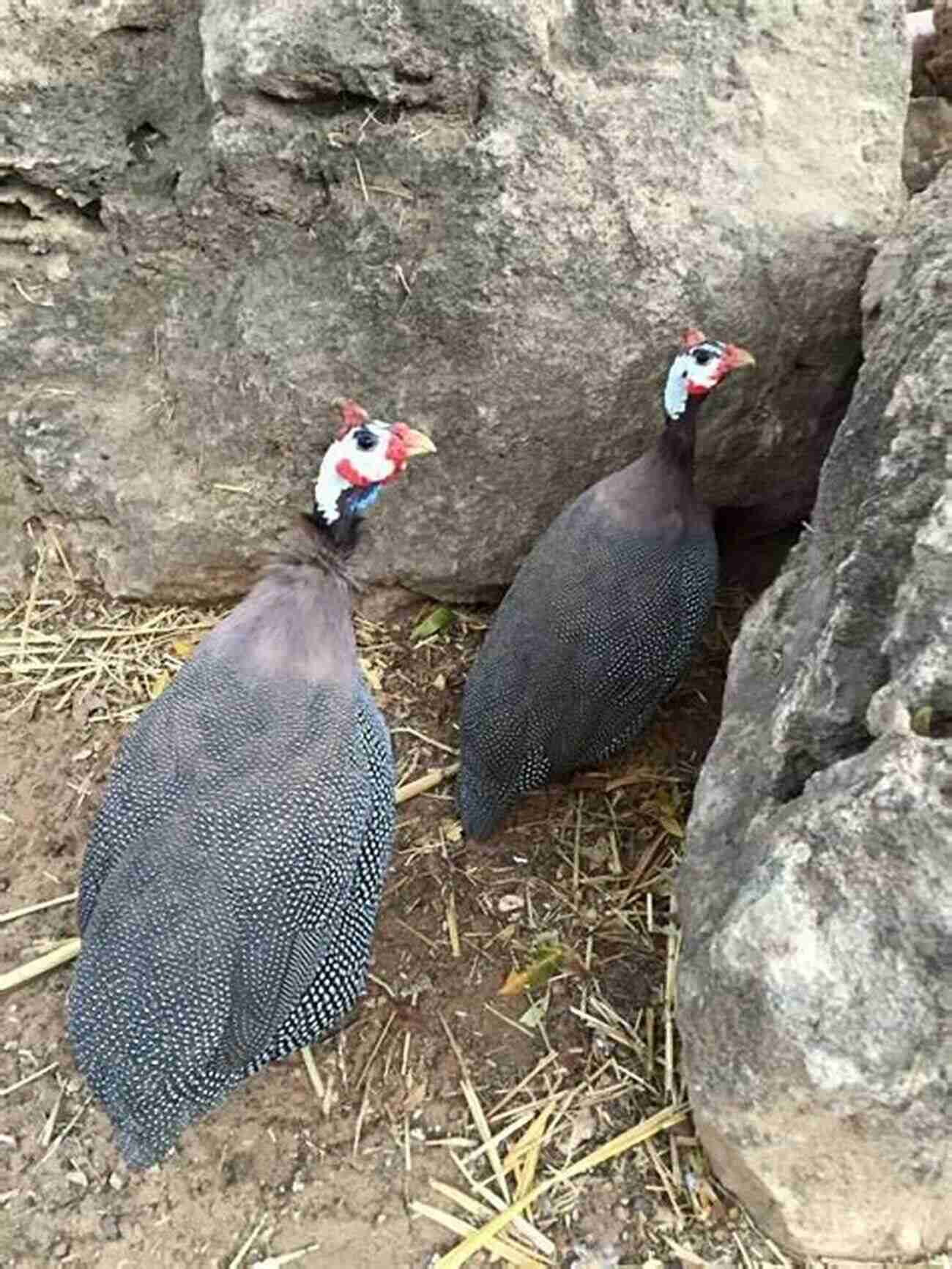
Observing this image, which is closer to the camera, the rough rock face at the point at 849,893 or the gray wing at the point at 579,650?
the rough rock face at the point at 849,893

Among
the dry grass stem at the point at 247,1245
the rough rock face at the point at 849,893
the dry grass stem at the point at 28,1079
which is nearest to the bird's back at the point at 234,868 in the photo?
the dry grass stem at the point at 247,1245

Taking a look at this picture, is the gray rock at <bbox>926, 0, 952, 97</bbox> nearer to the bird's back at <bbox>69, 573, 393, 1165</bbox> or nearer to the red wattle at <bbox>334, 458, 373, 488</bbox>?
the red wattle at <bbox>334, 458, 373, 488</bbox>

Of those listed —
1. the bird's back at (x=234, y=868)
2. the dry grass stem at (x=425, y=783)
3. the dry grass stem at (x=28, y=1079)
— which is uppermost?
the bird's back at (x=234, y=868)

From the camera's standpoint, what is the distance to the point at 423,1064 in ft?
7.89

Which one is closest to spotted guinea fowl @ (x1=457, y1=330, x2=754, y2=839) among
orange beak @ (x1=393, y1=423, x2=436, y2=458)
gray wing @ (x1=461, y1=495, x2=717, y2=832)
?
gray wing @ (x1=461, y1=495, x2=717, y2=832)

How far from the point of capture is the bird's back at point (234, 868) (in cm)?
203

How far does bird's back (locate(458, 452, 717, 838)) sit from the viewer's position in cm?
273

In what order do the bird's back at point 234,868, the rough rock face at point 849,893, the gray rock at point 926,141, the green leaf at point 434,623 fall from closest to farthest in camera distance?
the rough rock face at point 849,893 → the bird's back at point 234,868 → the green leaf at point 434,623 → the gray rock at point 926,141

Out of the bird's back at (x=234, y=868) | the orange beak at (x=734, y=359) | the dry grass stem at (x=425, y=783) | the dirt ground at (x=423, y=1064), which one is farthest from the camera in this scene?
the dry grass stem at (x=425, y=783)

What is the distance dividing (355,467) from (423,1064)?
1.09 meters

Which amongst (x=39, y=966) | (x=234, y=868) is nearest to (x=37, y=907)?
(x=39, y=966)

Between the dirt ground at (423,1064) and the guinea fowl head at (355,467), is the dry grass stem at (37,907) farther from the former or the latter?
the guinea fowl head at (355,467)

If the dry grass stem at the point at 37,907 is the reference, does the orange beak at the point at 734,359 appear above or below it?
above

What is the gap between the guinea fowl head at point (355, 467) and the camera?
7.75ft
